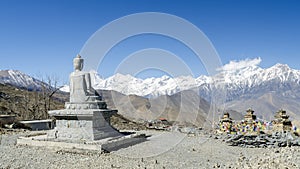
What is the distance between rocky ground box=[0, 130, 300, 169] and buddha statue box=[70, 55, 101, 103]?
3237 millimetres

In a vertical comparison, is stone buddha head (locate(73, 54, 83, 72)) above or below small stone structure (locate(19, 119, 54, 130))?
above

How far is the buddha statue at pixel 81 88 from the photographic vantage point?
1467cm

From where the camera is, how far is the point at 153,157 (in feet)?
37.4

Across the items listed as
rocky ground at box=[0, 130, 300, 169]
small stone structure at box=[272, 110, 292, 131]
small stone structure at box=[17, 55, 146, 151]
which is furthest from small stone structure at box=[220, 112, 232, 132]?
small stone structure at box=[17, 55, 146, 151]

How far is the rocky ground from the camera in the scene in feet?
31.6

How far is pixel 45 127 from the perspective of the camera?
2214cm

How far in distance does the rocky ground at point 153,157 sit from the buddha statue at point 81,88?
3.24 meters

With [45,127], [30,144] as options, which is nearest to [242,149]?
[30,144]

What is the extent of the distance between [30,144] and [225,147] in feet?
31.6

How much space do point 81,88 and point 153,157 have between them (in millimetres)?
5790

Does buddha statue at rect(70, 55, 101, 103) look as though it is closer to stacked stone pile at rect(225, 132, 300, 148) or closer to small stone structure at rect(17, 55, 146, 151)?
small stone structure at rect(17, 55, 146, 151)

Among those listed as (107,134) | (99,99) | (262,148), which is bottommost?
(262,148)

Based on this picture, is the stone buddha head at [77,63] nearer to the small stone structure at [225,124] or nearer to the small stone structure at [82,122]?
the small stone structure at [82,122]

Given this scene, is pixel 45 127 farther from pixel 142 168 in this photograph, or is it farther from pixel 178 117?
pixel 178 117
